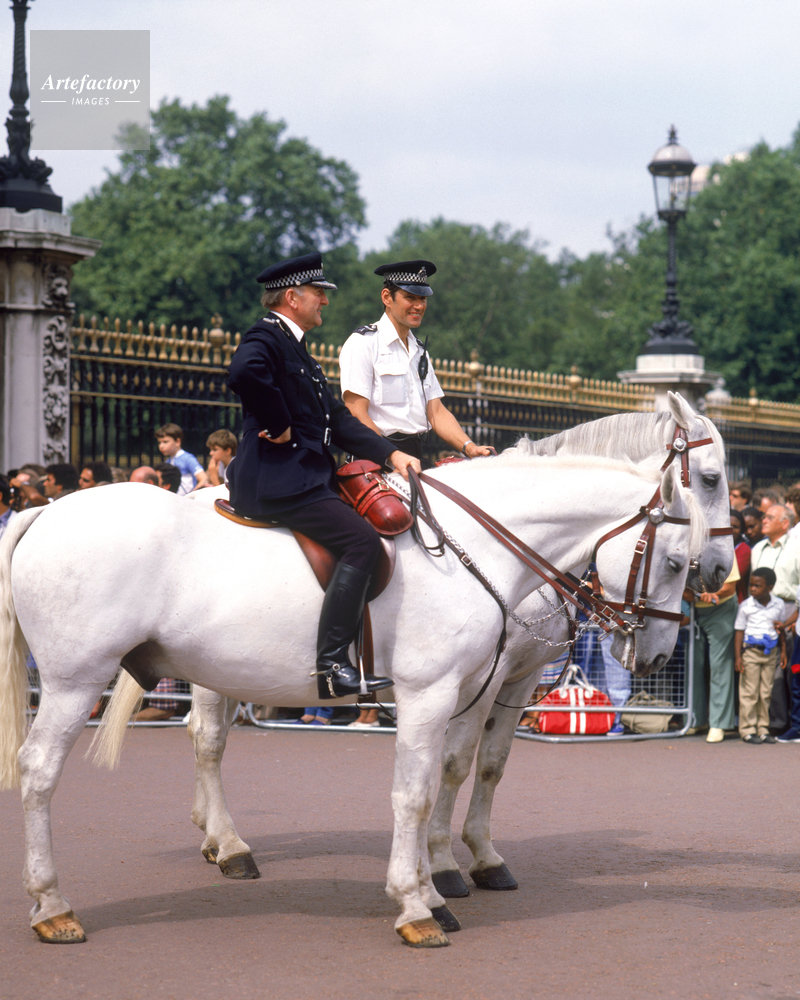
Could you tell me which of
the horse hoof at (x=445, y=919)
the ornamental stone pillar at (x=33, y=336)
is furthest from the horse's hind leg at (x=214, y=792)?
the ornamental stone pillar at (x=33, y=336)

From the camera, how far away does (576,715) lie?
1027 cm

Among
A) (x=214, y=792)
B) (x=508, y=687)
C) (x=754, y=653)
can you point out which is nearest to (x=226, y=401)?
(x=754, y=653)

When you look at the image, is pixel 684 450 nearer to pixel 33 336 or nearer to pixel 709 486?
pixel 709 486

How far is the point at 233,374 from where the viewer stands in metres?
4.99

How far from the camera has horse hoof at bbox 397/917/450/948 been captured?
480 centimetres

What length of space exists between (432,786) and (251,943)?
91 centimetres

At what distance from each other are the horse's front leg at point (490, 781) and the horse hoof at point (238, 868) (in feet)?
3.31

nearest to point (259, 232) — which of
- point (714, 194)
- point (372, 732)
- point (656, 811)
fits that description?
point (714, 194)

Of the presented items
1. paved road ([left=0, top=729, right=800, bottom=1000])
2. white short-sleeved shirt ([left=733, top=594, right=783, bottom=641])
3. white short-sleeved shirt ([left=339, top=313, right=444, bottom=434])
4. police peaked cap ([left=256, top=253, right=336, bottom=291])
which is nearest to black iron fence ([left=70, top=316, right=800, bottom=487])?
paved road ([left=0, top=729, right=800, bottom=1000])

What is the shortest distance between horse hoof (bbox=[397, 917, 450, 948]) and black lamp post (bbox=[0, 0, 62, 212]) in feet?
30.4

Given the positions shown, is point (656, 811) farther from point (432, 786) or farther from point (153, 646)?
point (153, 646)

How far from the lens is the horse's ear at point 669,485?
509cm

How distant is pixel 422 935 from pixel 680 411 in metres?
2.43

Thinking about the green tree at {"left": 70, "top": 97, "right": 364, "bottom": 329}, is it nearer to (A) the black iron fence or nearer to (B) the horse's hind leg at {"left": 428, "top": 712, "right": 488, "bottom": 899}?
(A) the black iron fence
